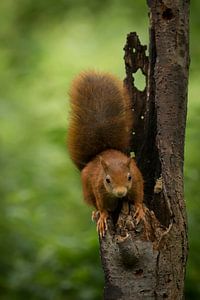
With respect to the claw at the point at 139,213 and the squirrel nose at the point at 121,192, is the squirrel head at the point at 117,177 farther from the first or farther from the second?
the claw at the point at 139,213

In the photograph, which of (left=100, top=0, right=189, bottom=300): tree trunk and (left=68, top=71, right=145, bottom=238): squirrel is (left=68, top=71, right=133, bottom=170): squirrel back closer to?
(left=68, top=71, right=145, bottom=238): squirrel

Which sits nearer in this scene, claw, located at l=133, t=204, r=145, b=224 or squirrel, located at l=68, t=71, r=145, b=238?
claw, located at l=133, t=204, r=145, b=224

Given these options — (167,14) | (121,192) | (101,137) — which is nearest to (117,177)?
(121,192)

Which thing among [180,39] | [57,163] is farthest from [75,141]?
[57,163]

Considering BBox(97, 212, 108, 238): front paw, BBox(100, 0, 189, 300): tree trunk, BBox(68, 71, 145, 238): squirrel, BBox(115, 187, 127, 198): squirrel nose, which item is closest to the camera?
BBox(100, 0, 189, 300): tree trunk

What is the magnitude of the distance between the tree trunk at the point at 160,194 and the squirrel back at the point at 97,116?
0.22m

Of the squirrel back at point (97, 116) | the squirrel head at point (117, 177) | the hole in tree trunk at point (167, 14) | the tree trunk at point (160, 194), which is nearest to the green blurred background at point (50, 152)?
the squirrel back at point (97, 116)

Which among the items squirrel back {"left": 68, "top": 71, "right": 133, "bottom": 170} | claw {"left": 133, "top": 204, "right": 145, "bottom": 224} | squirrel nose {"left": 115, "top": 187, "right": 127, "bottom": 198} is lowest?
claw {"left": 133, "top": 204, "right": 145, "bottom": 224}

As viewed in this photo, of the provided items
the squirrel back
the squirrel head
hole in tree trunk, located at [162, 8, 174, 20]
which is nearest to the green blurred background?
the squirrel back

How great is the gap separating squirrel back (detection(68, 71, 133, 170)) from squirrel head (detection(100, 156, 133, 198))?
0.20 meters

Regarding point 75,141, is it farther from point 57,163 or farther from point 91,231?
point 57,163

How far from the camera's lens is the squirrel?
483 cm

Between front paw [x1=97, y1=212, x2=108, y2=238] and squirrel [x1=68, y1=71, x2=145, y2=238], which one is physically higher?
squirrel [x1=68, y1=71, x2=145, y2=238]

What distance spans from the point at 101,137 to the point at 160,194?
0.79m
